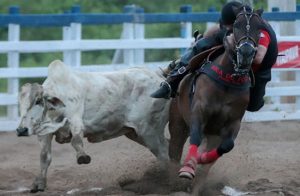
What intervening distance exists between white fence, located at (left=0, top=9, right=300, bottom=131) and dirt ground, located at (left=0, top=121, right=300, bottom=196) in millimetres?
671

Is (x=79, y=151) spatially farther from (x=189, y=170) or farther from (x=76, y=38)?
(x=76, y=38)

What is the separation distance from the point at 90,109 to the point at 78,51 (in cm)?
423

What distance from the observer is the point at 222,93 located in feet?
26.7

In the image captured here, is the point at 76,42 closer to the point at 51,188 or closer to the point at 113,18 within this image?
the point at 113,18

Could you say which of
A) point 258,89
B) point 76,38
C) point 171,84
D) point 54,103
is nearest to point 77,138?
point 54,103

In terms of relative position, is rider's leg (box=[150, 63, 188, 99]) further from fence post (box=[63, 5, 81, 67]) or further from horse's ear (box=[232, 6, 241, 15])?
fence post (box=[63, 5, 81, 67])

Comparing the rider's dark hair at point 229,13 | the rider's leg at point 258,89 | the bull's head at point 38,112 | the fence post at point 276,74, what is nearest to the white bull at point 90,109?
the bull's head at point 38,112

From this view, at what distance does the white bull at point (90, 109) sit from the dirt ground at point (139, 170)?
381 mm

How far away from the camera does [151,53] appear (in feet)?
58.9

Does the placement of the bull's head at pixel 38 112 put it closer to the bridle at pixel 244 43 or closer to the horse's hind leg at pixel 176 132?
the horse's hind leg at pixel 176 132

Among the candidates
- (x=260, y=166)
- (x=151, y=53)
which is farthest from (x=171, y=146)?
(x=151, y=53)

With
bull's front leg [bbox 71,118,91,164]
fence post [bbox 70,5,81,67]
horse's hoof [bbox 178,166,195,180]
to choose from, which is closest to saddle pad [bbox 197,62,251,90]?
horse's hoof [bbox 178,166,195,180]

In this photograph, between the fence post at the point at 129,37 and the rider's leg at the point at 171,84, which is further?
the fence post at the point at 129,37

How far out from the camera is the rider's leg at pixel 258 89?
8.45 m
